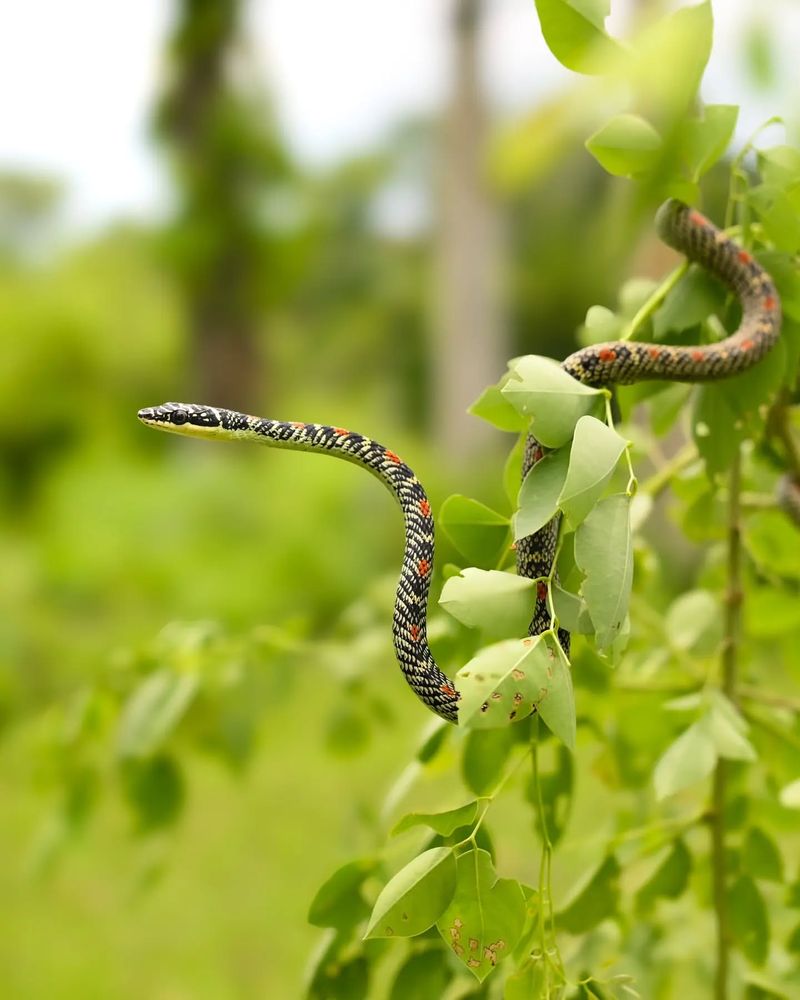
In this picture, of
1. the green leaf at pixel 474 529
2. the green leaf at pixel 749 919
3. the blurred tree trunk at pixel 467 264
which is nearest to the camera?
the green leaf at pixel 474 529

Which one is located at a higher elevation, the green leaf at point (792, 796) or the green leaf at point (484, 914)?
the green leaf at point (484, 914)

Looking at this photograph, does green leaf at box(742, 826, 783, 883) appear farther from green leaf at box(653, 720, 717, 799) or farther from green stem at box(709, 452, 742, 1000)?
green leaf at box(653, 720, 717, 799)

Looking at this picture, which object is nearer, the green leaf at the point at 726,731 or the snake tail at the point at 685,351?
the snake tail at the point at 685,351

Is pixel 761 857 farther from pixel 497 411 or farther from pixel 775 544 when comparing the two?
pixel 497 411

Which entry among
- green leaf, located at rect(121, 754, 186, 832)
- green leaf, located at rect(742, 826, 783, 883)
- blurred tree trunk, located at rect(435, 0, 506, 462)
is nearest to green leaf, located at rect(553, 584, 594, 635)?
green leaf, located at rect(742, 826, 783, 883)

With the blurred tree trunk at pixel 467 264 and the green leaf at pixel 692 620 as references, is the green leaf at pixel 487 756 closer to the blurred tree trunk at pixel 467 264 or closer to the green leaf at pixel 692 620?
the green leaf at pixel 692 620

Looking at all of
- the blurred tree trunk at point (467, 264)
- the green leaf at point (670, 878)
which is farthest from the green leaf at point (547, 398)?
the blurred tree trunk at point (467, 264)
